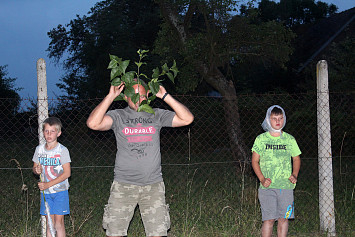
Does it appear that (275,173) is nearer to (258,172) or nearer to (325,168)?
(258,172)

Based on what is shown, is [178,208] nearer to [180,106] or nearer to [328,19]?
[180,106]

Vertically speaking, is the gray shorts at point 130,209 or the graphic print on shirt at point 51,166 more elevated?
the graphic print on shirt at point 51,166

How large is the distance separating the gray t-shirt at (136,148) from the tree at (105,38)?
14327 mm

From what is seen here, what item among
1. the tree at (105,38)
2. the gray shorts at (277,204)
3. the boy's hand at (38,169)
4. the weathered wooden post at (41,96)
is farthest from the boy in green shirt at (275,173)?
the tree at (105,38)

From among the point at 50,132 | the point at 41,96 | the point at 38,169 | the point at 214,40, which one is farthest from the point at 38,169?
the point at 214,40

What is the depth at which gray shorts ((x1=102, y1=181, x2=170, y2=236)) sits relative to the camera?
330cm

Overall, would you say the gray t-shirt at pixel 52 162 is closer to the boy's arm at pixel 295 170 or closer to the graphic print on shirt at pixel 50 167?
the graphic print on shirt at pixel 50 167

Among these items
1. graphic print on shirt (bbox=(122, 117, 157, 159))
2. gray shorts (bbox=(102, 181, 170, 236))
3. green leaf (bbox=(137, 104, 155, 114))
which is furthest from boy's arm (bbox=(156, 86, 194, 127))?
gray shorts (bbox=(102, 181, 170, 236))

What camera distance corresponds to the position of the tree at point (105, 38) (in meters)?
18.7

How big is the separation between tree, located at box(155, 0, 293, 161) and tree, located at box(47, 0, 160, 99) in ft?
22.9

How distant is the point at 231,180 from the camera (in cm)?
818

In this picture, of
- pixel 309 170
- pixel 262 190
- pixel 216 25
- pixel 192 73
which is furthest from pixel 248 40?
pixel 262 190

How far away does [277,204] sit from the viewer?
3.95 meters

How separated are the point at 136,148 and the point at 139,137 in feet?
0.31
